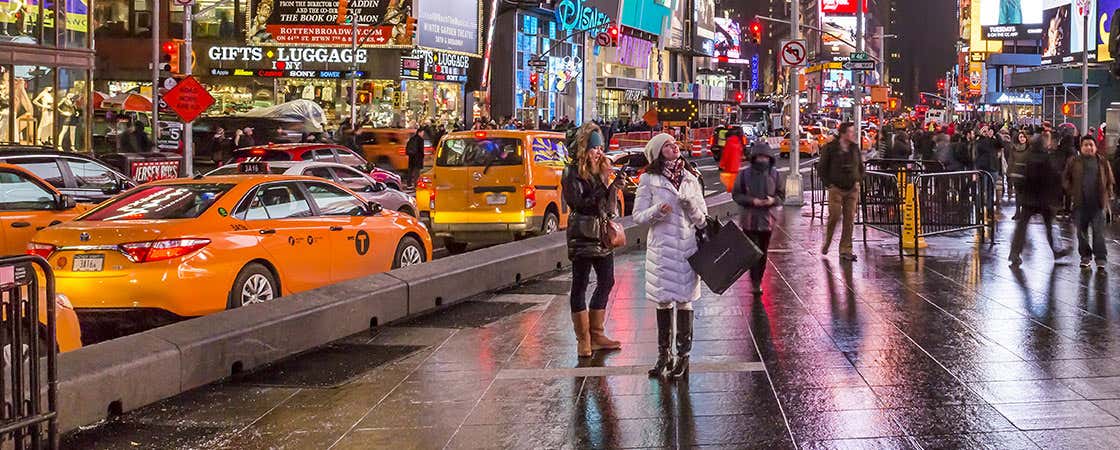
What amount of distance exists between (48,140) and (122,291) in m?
28.0

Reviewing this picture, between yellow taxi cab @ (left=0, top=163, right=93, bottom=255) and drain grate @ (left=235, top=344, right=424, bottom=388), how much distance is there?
5232 millimetres

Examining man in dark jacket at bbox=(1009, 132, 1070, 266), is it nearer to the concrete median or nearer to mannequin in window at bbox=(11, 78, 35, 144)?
the concrete median

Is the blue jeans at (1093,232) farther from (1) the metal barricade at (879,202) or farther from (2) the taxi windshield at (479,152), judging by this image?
(2) the taxi windshield at (479,152)

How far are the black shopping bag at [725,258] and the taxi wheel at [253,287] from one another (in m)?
4.59

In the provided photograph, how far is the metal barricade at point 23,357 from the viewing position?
19.8 feet

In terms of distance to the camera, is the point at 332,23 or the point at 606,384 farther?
the point at 332,23

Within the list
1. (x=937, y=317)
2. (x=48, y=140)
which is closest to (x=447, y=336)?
(x=937, y=317)

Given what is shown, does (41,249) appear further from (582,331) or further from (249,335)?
(582,331)

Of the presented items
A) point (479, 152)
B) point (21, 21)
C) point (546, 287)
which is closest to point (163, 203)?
point (546, 287)

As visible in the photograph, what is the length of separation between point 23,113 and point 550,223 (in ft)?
72.2

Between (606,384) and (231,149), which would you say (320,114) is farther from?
(606,384)

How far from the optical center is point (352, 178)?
979 inches

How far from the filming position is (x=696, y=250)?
8.86m

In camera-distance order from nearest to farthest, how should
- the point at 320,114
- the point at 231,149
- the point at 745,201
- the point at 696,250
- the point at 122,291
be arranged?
the point at 696,250
the point at 122,291
the point at 745,201
the point at 231,149
the point at 320,114
